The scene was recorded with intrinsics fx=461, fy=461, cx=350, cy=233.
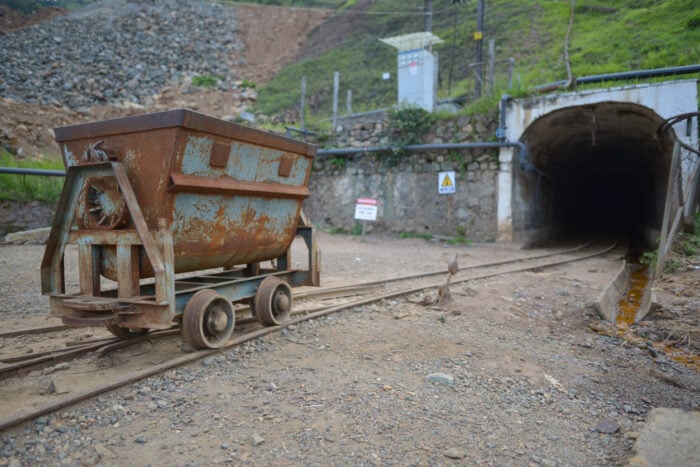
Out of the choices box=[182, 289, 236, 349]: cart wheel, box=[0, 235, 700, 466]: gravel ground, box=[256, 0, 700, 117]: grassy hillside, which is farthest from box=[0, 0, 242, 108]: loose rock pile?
box=[0, 235, 700, 466]: gravel ground

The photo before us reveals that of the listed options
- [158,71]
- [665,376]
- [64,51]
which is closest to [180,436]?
[665,376]

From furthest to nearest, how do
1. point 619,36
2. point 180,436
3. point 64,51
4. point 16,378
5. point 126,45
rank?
point 126,45 < point 64,51 < point 619,36 < point 16,378 < point 180,436

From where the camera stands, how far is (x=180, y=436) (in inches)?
107

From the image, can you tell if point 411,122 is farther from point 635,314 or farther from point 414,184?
point 635,314

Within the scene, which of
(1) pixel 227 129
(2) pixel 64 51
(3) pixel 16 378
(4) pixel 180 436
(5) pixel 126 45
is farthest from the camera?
(5) pixel 126 45

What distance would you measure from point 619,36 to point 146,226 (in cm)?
1825

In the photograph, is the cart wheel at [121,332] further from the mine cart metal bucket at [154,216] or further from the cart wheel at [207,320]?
the cart wheel at [207,320]

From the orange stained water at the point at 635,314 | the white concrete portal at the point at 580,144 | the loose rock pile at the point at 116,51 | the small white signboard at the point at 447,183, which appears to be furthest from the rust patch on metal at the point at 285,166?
the loose rock pile at the point at 116,51

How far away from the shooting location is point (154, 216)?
12.4 ft

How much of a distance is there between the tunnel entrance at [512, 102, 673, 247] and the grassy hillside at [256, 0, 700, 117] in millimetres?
1386

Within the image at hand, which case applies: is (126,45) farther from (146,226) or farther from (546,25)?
(146,226)

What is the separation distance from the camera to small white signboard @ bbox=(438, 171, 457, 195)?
1388 cm

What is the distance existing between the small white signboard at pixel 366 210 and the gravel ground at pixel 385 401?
29.3 feet

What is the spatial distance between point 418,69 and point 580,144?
6188mm
